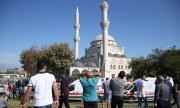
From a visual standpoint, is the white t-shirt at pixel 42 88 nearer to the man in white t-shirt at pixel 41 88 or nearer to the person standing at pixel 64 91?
the man in white t-shirt at pixel 41 88

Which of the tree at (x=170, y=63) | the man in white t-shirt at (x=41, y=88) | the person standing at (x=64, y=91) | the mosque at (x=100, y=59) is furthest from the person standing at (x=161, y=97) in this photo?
the mosque at (x=100, y=59)

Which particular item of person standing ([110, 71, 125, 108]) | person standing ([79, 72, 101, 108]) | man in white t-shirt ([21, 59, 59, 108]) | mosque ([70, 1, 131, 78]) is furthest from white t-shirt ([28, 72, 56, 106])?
mosque ([70, 1, 131, 78])

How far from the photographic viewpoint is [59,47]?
55219 mm

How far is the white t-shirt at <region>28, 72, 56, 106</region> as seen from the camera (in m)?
6.16

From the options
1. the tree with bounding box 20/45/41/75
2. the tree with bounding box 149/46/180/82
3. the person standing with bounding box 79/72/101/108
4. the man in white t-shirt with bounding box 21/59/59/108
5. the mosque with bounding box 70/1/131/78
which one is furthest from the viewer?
the mosque with bounding box 70/1/131/78

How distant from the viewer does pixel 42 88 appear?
245 inches

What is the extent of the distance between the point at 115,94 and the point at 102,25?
6552 centimetres

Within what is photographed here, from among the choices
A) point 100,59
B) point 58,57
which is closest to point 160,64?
point 58,57

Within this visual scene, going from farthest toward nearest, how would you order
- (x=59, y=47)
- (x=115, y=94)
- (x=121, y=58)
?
(x=121, y=58), (x=59, y=47), (x=115, y=94)

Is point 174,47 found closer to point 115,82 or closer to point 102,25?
point 102,25

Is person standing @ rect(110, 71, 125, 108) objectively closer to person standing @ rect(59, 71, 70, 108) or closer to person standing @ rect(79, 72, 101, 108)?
person standing @ rect(79, 72, 101, 108)

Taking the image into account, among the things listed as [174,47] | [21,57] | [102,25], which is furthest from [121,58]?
[21,57]

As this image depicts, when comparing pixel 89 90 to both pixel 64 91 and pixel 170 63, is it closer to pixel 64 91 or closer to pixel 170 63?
pixel 64 91

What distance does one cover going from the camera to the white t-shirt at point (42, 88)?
6160 mm
